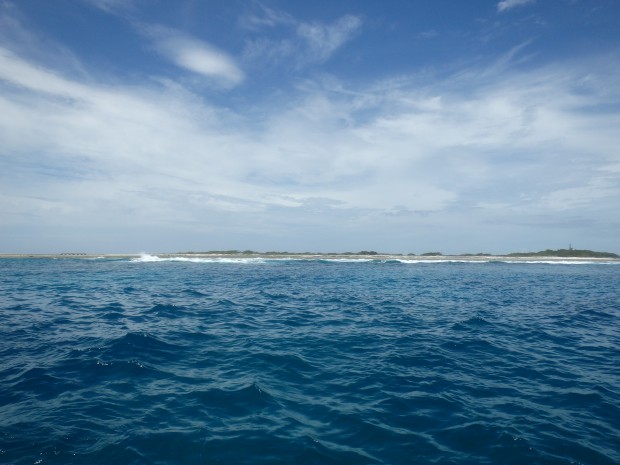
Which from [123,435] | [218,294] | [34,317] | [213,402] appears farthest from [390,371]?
[218,294]

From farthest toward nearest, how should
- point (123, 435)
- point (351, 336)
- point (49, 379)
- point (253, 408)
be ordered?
point (351, 336)
point (49, 379)
point (253, 408)
point (123, 435)

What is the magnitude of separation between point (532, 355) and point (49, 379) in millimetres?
18993

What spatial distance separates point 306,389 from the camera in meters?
11.5

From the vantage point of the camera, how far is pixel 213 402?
1041 centimetres

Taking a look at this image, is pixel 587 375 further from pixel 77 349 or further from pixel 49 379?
pixel 77 349

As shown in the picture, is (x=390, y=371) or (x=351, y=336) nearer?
(x=390, y=371)

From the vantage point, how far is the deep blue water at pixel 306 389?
26.7 feet

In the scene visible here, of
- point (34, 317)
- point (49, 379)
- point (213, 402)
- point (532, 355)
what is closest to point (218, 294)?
point (34, 317)

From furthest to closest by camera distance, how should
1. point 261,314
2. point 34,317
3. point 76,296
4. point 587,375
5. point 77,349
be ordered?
point 76,296, point 261,314, point 34,317, point 77,349, point 587,375

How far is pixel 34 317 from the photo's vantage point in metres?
21.7

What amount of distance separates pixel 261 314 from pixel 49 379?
13.5m

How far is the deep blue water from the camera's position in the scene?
26.7 ft

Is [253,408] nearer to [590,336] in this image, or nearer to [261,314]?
[261,314]

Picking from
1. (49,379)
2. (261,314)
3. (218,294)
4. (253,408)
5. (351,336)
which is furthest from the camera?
(218,294)
